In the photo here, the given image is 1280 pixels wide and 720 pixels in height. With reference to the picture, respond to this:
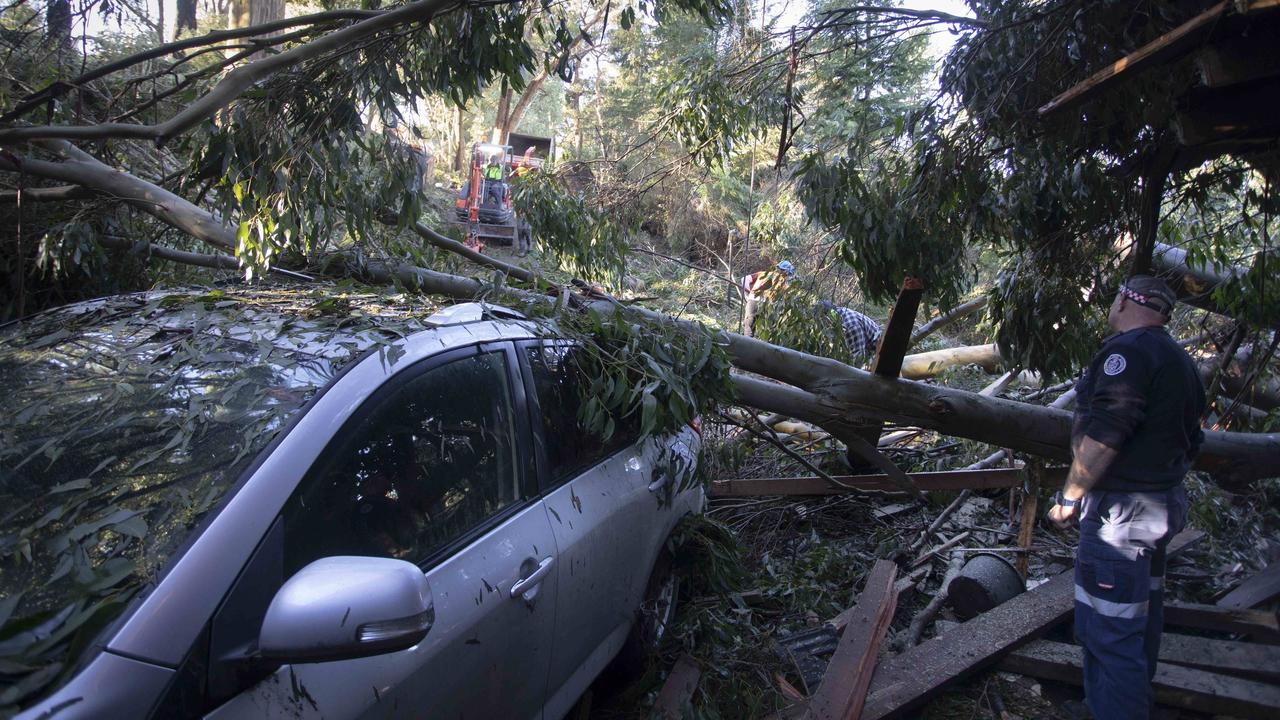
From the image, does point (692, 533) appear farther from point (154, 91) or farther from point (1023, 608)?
point (154, 91)

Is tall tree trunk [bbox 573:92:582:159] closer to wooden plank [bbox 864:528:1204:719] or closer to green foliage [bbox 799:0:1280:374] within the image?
green foliage [bbox 799:0:1280:374]

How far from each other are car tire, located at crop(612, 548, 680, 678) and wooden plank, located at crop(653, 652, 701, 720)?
0.13 metres

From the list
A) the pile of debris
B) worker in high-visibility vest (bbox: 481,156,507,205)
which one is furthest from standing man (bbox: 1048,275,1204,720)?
worker in high-visibility vest (bbox: 481,156,507,205)

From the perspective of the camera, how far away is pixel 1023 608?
4219 mm

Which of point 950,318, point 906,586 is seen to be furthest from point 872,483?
point 950,318

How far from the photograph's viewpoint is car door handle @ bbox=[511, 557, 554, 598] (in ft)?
7.72

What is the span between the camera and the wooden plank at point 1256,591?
4266 mm

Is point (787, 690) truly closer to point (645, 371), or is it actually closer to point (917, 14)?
point (645, 371)

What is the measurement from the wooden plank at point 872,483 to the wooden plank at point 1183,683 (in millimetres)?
1355

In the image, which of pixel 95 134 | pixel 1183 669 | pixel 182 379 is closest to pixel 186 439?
pixel 182 379

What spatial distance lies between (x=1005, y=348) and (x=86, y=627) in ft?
19.8

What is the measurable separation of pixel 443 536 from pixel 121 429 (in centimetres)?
86

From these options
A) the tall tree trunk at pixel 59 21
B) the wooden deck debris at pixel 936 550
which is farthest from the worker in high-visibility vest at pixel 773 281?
the tall tree trunk at pixel 59 21

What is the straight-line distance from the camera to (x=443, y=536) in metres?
2.25
